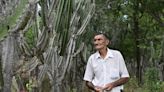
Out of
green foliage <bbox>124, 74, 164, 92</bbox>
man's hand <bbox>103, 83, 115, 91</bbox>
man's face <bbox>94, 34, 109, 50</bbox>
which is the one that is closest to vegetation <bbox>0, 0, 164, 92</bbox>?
green foliage <bbox>124, 74, 164, 92</bbox>

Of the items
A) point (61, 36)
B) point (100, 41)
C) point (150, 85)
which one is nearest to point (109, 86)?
point (100, 41)

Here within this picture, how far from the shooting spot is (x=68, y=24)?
448 inches

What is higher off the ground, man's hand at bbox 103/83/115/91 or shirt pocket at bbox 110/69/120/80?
shirt pocket at bbox 110/69/120/80

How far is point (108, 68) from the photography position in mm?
5805

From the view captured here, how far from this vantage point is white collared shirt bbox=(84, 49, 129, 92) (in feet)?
19.0

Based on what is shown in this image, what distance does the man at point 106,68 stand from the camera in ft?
18.9

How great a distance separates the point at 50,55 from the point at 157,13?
1024 centimetres

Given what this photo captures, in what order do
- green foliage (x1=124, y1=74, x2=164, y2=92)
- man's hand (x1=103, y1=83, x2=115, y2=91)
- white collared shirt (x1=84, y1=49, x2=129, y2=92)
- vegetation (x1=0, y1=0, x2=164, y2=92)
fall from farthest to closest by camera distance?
green foliage (x1=124, y1=74, x2=164, y2=92)
vegetation (x1=0, y1=0, x2=164, y2=92)
white collared shirt (x1=84, y1=49, x2=129, y2=92)
man's hand (x1=103, y1=83, x2=115, y2=91)

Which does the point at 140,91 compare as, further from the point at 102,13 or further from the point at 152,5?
the point at 102,13

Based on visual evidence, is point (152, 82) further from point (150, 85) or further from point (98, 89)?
point (98, 89)

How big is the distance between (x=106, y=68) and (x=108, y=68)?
1.0 inches

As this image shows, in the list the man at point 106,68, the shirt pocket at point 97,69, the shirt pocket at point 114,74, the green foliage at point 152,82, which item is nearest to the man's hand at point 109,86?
the man at point 106,68

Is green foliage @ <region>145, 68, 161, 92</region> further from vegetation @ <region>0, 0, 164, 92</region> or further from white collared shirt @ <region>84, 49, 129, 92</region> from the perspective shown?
white collared shirt @ <region>84, 49, 129, 92</region>

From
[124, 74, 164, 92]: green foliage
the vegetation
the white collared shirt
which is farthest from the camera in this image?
[124, 74, 164, 92]: green foliage
